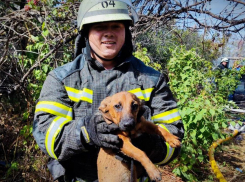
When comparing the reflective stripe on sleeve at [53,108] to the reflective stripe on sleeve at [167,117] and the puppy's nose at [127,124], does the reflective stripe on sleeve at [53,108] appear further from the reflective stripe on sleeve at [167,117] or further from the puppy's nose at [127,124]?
the reflective stripe on sleeve at [167,117]

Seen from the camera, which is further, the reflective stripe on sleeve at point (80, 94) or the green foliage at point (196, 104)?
the green foliage at point (196, 104)

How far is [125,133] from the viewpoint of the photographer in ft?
5.88

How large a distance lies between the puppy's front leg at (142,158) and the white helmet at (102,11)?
3.42 ft

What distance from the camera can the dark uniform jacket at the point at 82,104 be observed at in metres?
1.81

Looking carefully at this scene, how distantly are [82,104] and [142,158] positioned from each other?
0.67 metres

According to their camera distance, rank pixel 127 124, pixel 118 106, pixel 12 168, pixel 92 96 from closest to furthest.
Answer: pixel 127 124, pixel 118 106, pixel 92 96, pixel 12 168

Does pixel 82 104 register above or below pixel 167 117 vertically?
above

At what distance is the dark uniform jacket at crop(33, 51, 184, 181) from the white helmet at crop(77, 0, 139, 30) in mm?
365

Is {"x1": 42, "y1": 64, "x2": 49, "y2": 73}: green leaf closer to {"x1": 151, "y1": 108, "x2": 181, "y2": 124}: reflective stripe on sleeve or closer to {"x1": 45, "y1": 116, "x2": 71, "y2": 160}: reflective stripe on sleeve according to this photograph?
{"x1": 45, "y1": 116, "x2": 71, "y2": 160}: reflective stripe on sleeve

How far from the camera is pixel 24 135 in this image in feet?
14.4

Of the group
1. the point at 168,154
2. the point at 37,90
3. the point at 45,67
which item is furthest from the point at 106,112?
the point at 37,90

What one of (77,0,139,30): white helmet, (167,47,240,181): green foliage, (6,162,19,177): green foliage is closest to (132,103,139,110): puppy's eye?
(77,0,139,30): white helmet

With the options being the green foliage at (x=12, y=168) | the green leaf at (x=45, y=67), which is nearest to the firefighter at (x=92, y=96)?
the green leaf at (x=45, y=67)

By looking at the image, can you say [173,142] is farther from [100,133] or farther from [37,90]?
[37,90]
